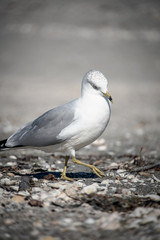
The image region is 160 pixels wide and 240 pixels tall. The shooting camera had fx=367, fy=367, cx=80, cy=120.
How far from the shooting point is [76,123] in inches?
163

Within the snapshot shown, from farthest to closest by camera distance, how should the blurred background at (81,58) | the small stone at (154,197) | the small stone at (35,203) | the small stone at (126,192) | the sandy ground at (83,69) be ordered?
the blurred background at (81,58)
the sandy ground at (83,69)
the small stone at (126,192)
the small stone at (154,197)
the small stone at (35,203)

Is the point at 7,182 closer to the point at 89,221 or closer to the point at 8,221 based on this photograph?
the point at 8,221

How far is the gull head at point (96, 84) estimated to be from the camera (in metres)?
4.31

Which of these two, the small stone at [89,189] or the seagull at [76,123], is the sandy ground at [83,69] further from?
the seagull at [76,123]

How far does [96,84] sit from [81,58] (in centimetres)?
1598

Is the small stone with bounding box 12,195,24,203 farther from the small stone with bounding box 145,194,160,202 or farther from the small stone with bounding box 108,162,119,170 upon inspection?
the small stone with bounding box 108,162,119,170

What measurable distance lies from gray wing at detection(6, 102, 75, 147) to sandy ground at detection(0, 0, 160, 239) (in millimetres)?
528

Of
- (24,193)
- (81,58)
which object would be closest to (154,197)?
(24,193)

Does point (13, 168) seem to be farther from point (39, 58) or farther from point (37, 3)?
point (37, 3)

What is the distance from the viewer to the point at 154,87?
51.1 feet

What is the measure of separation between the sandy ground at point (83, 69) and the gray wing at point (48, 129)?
0.53 metres

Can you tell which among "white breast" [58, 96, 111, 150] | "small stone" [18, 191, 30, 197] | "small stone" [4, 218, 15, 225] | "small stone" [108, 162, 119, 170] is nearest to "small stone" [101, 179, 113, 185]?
"white breast" [58, 96, 111, 150]

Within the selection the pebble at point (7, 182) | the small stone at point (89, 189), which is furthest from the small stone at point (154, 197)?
the pebble at point (7, 182)

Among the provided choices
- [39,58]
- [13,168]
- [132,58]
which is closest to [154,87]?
[132,58]
